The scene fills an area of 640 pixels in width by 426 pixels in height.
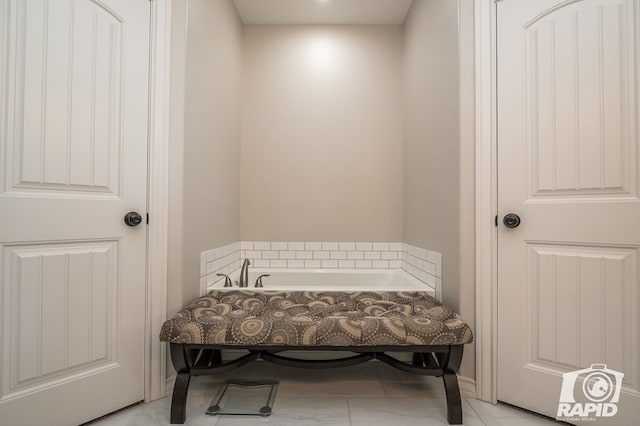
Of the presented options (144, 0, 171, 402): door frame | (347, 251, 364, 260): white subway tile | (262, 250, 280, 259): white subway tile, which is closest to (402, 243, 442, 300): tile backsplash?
(347, 251, 364, 260): white subway tile

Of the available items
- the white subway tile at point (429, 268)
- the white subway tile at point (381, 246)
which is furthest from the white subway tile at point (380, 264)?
the white subway tile at point (429, 268)

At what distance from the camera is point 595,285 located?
1.35 meters

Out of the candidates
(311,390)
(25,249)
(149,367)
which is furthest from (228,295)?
(25,249)

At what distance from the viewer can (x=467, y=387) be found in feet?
5.35

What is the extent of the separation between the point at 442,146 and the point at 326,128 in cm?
113

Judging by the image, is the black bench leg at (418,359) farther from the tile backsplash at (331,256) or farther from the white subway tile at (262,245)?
the white subway tile at (262,245)

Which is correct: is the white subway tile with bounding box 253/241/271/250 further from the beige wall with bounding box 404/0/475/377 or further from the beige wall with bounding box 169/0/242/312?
the beige wall with bounding box 404/0/475/377

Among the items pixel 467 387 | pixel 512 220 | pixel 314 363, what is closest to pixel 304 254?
pixel 314 363

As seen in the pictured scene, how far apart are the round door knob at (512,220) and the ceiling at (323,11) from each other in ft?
6.30

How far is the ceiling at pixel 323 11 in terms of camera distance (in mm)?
2441

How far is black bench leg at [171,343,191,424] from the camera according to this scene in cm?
139

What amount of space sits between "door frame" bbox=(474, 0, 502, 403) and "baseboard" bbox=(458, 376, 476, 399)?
0.02 m

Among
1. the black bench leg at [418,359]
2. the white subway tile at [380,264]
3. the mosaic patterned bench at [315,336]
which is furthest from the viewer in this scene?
the white subway tile at [380,264]

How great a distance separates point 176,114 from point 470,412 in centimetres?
213
